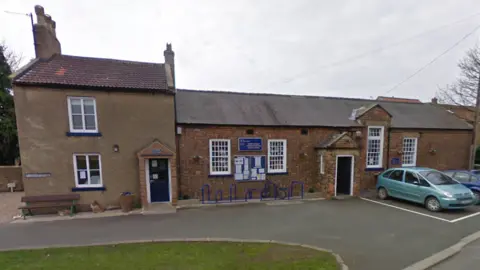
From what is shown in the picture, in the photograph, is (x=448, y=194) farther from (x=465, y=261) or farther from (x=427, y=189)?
(x=465, y=261)

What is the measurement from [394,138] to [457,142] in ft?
20.1

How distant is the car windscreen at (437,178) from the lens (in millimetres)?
9477

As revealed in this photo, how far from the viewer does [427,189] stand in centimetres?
931

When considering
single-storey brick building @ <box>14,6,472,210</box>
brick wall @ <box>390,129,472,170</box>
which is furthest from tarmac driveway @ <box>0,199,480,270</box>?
brick wall @ <box>390,129,472,170</box>

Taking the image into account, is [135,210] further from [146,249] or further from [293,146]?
[293,146]

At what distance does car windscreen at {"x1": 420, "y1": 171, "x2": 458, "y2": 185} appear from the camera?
31.1 feet

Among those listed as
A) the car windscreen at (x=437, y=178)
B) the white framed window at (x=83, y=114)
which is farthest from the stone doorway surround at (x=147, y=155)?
the car windscreen at (x=437, y=178)

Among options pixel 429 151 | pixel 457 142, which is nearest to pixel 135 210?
pixel 429 151

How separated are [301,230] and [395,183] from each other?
6587 mm

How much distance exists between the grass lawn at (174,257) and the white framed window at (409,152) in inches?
509

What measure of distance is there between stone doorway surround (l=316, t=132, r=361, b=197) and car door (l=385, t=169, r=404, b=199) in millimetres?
1546

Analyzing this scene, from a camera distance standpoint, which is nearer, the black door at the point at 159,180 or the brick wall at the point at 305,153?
the black door at the point at 159,180

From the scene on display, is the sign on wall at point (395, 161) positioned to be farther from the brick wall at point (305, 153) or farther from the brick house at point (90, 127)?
the brick house at point (90, 127)

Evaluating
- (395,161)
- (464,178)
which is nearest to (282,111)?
A: (395,161)
